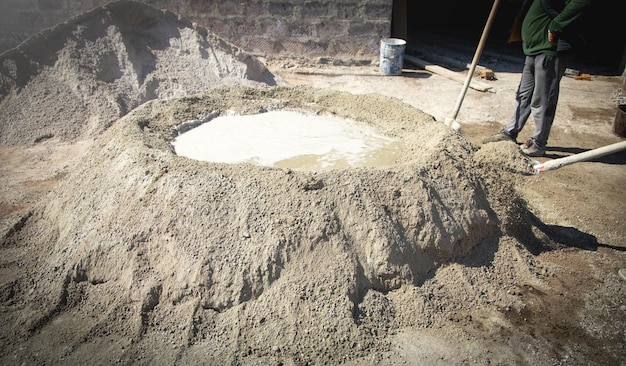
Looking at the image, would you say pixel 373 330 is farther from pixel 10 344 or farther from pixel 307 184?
pixel 10 344

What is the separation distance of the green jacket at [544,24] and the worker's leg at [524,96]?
156mm

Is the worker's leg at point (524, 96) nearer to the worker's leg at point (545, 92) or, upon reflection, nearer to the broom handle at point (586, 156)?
the worker's leg at point (545, 92)

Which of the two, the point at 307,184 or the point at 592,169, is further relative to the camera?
the point at 592,169

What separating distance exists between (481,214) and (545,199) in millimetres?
1356

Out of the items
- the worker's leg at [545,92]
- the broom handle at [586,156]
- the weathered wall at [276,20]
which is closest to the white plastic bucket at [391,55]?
the weathered wall at [276,20]

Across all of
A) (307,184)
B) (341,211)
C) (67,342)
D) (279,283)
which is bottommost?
(67,342)

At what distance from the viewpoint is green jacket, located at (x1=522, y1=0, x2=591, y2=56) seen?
382 cm

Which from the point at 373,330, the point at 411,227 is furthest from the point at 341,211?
the point at 373,330

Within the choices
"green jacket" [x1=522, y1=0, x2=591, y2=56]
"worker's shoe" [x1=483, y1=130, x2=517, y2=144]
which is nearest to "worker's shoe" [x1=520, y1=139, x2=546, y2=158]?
"worker's shoe" [x1=483, y1=130, x2=517, y2=144]

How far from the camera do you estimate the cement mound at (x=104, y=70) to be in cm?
492

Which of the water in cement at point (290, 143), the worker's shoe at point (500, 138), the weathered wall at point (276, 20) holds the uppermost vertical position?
the weathered wall at point (276, 20)

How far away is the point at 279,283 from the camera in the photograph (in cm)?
239

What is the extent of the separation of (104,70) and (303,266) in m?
4.40

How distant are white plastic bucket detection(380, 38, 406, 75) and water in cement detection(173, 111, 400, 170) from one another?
329 centimetres
